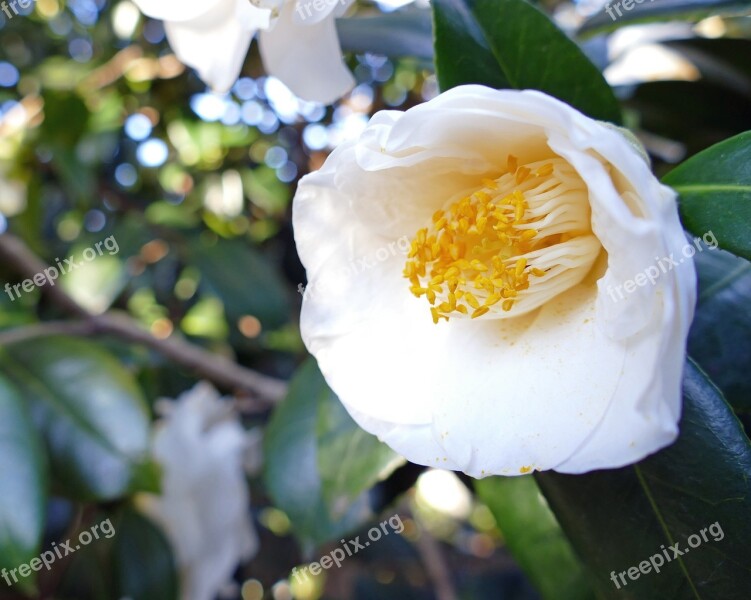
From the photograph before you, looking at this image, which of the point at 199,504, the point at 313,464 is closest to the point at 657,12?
the point at 313,464

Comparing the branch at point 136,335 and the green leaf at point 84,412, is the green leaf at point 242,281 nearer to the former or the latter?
the branch at point 136,335

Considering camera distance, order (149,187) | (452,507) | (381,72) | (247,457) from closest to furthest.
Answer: (247,457)
(381,72)
(149,187)
(452,507)

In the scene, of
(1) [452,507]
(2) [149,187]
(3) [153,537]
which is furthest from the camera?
(1) [452,507]

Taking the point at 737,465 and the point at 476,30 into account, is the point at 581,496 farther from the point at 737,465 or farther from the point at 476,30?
the point at 476,30

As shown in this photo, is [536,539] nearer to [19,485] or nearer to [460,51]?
[460,51]

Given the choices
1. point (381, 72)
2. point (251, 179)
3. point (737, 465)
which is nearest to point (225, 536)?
point (737, 465)

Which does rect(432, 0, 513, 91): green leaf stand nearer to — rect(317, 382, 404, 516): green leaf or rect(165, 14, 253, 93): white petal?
rect(165, 14, 253, 93): white petal

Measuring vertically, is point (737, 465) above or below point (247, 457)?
above
